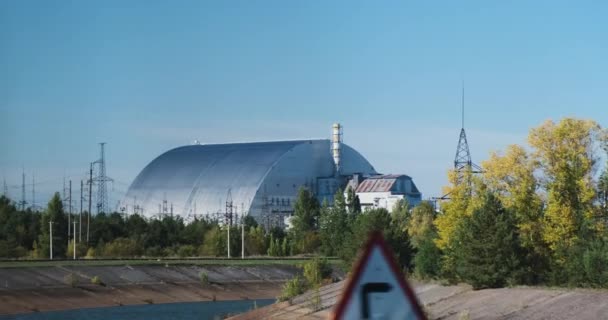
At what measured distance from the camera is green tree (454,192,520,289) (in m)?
48.8

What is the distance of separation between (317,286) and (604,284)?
1818cm

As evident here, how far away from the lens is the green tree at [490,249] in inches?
1923

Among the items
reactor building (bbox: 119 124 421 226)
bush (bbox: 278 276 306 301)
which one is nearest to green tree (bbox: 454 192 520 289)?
bush (bbox: 278 276 306 301)

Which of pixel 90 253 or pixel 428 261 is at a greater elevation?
pixel 90 253

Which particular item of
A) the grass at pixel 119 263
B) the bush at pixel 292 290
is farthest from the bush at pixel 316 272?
the grass at pixel 119 263

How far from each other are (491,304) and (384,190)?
104723 mm

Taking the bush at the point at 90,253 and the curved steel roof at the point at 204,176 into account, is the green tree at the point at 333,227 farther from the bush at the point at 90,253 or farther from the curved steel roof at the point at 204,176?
the curved steel roof at the point at 204,176

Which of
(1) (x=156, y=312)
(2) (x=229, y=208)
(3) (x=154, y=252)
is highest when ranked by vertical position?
(2) (x=229, y=208)

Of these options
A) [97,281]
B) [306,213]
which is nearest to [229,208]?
[306,213]

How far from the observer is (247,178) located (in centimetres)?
14912

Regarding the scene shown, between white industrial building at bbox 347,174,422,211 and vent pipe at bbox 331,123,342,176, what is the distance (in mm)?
4935

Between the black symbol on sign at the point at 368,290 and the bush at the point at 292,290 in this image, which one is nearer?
the black symbol on sign at the point at 368,290

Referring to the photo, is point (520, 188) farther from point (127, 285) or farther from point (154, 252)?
point (154, 252)

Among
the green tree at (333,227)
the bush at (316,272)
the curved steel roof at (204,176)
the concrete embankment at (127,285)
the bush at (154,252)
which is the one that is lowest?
the concrete embankment at (127,285)
